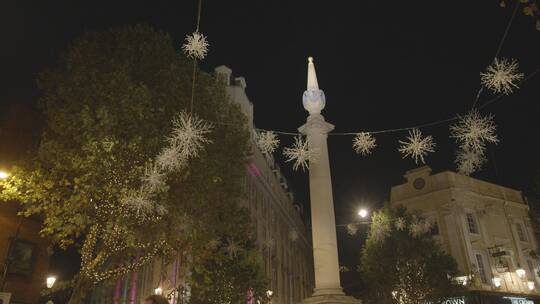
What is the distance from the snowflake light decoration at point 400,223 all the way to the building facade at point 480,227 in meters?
5.58

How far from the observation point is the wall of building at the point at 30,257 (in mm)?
20047

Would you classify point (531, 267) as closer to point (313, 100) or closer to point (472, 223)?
point (472, 223)

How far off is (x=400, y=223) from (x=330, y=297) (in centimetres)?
1880

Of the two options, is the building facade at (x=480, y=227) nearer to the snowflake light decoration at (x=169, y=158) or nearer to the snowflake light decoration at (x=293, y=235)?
the snowflake light decoration at (x=293, y=235)

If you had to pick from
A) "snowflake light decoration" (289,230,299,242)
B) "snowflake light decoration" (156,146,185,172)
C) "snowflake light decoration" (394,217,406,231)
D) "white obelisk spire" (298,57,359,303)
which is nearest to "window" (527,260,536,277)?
"snowflake light decoration" (394,217,406,231)

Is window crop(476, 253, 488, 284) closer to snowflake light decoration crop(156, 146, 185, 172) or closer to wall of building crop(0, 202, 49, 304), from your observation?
snowflake light decoration crop(156, 146, 185, 172)

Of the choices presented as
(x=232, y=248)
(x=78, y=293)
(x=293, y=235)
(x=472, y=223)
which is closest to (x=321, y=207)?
(x=232, y=248)

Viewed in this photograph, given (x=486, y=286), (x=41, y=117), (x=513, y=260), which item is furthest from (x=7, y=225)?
(x=513, y=260)

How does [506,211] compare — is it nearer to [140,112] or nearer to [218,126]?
[218,126]

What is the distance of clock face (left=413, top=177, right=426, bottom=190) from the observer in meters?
39.5

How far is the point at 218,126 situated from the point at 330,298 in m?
7.36

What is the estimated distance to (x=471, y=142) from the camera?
11.4 m

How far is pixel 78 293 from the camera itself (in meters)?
13.0

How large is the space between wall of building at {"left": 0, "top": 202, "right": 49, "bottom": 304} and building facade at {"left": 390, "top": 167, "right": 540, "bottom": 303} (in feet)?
90.3
